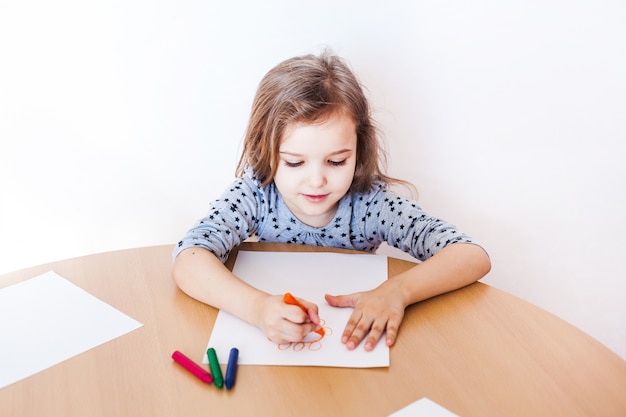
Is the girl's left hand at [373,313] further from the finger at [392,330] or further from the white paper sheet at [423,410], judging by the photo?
the white paper sheet at [423,410]

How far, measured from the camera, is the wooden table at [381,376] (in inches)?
26.1

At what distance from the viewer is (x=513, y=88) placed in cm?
138

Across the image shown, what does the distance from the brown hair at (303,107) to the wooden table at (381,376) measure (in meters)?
0.32

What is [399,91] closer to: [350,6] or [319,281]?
[350,6]

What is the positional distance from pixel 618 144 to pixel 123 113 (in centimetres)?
115

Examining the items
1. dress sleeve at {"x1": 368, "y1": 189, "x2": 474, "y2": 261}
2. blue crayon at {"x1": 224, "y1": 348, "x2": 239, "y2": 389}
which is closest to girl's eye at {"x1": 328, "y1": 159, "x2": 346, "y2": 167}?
dress sleeve at {"x1": 368, "y1": 189, "x2": 474, "y2": 261}

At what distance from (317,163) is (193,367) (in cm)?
41

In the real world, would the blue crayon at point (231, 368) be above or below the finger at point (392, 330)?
below

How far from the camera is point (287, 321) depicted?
0.77 m

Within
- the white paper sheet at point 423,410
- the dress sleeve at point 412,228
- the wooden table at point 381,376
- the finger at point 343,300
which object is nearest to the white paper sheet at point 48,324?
the wooden table at point 381,376

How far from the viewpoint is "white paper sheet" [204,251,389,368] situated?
2.46 feet

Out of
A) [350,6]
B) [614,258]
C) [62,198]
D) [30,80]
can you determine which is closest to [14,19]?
[30,80]

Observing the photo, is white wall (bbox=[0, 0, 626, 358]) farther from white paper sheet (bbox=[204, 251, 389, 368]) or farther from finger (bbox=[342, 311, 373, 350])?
finger (bbox=[342, 311, 373, 350])

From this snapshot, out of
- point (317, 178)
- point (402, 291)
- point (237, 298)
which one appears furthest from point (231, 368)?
point (317, 178)
